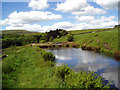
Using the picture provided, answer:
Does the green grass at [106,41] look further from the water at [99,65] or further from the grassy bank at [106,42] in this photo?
the water at [99,65]

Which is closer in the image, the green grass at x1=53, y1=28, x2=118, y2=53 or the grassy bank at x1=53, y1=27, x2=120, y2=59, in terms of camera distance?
the grassy bank at x1=53, y1=27, x2=120, y2=59

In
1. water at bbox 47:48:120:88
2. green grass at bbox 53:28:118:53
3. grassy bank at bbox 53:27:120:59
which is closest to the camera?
water at bbox 47:48:120:88

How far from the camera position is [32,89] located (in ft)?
30.5

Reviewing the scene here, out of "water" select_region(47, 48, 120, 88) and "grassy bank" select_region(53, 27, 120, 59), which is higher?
"grassy bank" select_region(53, 27, 120, 59)

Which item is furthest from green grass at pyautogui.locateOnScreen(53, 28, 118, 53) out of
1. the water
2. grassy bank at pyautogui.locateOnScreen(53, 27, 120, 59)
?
the water

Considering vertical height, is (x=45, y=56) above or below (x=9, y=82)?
above

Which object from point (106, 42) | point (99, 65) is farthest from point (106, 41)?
point (99, 65)

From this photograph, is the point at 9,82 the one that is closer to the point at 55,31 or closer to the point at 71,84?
the point at 71,84

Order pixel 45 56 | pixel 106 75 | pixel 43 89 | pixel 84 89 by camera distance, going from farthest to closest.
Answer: pixel 45 56, pixel 106 75, pixel 43 89, pixel 84 89

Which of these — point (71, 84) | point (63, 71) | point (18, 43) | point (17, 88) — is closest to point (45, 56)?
point (63, 71)

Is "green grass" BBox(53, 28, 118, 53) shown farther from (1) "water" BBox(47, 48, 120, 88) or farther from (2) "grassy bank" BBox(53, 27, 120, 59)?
(1) "water" BBox(47, 48, 120, 88)

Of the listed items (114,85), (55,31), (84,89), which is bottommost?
(114,85)

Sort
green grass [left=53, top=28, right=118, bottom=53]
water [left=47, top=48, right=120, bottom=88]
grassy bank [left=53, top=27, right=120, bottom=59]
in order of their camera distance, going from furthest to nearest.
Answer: green grass [left=53, top=28, right=118, bottom=53]
grassy bank [left=53, top=27, right=120, bottom=59]
water [left=47, top=48, right=120, bottom=88]

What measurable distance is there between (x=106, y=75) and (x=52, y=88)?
27.3 ft
